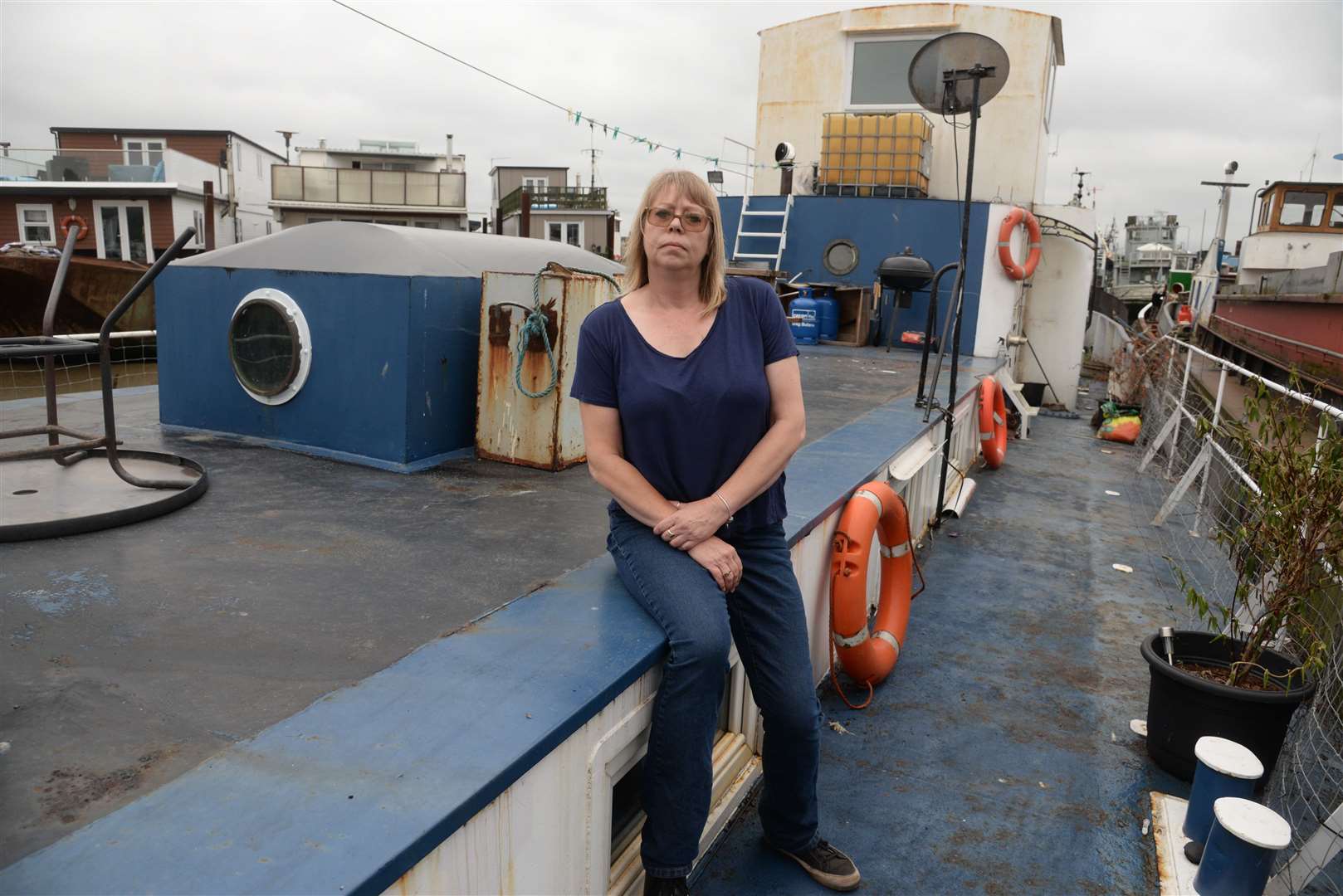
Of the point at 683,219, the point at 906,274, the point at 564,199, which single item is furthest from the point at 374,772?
the point at 564,199

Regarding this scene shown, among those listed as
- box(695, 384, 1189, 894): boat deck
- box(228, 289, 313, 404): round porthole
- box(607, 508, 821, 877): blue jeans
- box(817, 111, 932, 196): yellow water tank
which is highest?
box(817, 111, 932, 196): yellow water tank

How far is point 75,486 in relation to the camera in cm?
331

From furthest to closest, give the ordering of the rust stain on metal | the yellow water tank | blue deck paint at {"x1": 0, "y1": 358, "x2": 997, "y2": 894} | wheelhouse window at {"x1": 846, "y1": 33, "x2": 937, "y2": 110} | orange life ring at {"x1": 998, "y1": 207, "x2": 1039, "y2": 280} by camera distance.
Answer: wheelhouse window at {"x1": 846, "y1": 33, "x2": 937, "y2": 110} < the yellow water tank < orange life ring at {"x1": 998, "y1": 207, "x2": 1039, "y2": 280} < the rust stain on metal < blue deck paint at {"x1": 0, "y1": 358, "x2": 997, "y2": 894}

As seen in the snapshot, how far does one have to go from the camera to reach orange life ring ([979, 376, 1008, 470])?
7699 mm

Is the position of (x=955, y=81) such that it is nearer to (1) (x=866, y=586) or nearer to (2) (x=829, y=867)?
(1) (x=866, y=586)

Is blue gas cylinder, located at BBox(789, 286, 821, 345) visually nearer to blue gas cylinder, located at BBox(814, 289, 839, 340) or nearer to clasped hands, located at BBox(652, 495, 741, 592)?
blue gas cylinder, located at BBox(814, 289, 839, 340)

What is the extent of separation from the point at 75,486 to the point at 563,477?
185 centimetres

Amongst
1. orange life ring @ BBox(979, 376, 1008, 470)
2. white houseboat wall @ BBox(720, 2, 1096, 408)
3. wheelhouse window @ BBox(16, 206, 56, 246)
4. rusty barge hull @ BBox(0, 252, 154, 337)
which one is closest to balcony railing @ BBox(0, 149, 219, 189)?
wheelhouse window @ BBox(16, 206, 56, 246)

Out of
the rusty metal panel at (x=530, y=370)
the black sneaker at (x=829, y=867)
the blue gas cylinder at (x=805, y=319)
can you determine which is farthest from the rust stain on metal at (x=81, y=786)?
the blue gas cylinder at (x=805, y=319)

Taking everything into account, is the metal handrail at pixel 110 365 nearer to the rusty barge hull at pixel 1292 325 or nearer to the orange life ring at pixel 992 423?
the orange life ring at pixel 992 423

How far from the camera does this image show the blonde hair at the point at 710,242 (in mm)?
2178

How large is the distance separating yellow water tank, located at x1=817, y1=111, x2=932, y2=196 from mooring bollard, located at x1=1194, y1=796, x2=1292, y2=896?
33.6 ft

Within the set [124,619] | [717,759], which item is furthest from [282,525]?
[717,759]

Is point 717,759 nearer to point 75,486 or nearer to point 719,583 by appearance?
point 719,583
